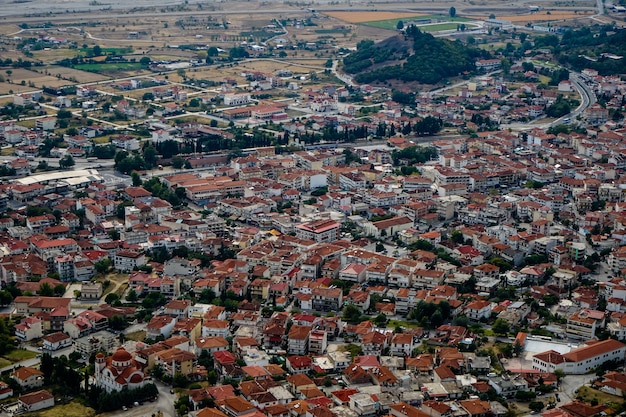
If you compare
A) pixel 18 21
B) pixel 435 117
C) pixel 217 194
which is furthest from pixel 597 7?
pixel 217 194

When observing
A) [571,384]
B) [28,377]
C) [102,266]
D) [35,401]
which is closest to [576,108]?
[102,266]

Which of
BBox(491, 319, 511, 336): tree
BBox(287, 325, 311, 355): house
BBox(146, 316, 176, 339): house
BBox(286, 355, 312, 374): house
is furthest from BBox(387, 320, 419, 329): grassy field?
BBox(146, 316, 176, 339): house

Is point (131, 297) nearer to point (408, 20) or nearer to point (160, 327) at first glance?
point (160, 327)

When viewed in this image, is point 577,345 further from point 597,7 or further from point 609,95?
point 597,7

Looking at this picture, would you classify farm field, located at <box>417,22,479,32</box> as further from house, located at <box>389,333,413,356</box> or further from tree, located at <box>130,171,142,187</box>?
house, located at <box>389,333,413,356</box>

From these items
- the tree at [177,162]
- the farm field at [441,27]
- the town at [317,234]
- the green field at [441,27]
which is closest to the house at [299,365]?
the town at [317,234]
